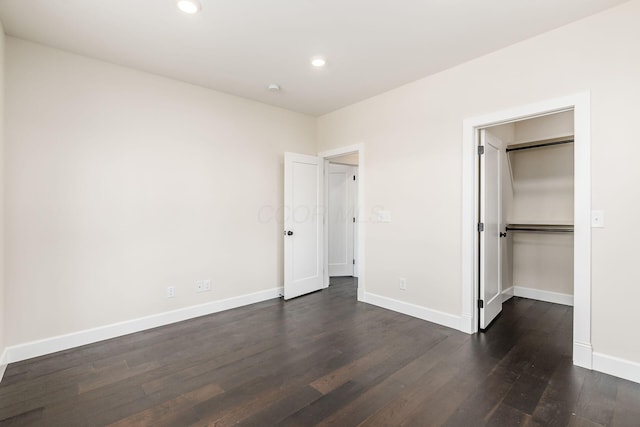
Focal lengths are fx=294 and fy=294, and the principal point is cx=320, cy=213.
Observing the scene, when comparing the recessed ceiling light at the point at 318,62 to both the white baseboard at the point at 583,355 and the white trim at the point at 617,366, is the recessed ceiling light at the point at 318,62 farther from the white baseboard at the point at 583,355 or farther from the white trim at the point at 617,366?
the white trim at the point at 617,366

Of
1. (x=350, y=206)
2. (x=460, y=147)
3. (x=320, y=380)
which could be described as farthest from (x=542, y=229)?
(x=320, y=380)

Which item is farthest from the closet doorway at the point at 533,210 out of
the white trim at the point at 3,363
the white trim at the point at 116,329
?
the white trim at the point at 3,363

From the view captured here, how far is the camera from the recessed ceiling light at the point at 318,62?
2938 mm

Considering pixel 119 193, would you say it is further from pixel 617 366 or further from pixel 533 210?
pixel 533 210

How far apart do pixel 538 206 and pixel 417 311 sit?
8.04 feet

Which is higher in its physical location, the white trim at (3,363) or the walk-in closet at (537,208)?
the walk-in closet at (537,208)

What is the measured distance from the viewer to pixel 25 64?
8.52 feet

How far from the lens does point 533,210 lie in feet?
13.9

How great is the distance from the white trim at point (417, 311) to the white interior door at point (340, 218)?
1538mm

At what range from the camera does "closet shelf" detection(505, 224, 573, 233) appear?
149 inches

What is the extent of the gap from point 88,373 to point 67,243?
47.3 inches

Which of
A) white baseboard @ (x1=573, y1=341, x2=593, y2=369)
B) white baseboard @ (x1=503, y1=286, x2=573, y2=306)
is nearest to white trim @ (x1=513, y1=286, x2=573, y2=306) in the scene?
white baseboard @ (x1=503, y1=286, x2=573, y2=306)

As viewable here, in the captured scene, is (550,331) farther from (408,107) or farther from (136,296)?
(136,296)

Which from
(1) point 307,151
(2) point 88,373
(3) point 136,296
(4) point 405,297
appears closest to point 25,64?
(3) point 136,296
